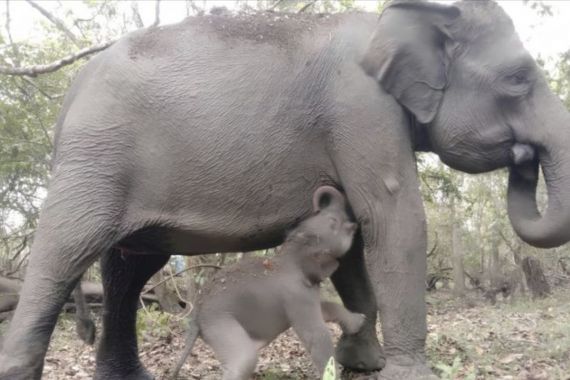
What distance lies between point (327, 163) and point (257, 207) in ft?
1.40

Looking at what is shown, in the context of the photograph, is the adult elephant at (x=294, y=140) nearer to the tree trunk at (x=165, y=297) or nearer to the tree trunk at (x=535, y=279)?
the tree trunk at (x=165, y=297)

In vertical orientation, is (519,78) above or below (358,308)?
above

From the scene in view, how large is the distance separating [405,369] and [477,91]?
1.46m

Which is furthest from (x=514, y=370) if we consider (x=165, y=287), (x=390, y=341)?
(x=165, y=287)

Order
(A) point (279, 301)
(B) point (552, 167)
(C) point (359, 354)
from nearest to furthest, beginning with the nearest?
1. (A) point (279, 301)
2. (B) point (552, 167)
3. (C) point (359, 354)

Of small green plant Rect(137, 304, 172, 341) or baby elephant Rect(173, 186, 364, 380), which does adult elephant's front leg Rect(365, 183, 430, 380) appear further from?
small green plant Rect(137, 304, 172, 341)

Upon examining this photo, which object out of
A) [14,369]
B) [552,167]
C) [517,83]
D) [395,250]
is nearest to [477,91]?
[517,83]

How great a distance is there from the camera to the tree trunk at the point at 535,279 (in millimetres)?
10836

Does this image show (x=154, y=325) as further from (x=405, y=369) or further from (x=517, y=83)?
(x=517, y=83)

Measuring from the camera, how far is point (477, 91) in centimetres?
350

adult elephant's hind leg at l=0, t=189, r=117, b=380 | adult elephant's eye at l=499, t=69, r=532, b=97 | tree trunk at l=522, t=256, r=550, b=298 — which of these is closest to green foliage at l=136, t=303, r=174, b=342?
adult elephant's hind leg at l=0, t=189, r=117, b=380

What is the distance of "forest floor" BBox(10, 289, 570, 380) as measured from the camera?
3.82m

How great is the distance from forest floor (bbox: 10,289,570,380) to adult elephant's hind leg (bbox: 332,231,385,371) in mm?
117

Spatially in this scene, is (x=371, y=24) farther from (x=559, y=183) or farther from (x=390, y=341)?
(x=390, y=341)
